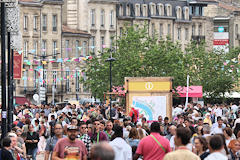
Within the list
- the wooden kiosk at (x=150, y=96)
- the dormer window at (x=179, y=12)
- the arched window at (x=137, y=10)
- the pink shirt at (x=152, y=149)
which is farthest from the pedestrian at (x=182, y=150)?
the dormer window at (x=179, y=12)

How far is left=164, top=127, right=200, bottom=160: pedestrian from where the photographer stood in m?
11.9

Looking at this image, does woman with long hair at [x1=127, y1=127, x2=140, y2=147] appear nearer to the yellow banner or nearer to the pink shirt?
the pink shirt

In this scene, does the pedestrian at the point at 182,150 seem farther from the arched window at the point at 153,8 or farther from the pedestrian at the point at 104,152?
the arched window at the point at 153,8

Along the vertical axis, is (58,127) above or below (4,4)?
below

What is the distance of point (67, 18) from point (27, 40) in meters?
7.74

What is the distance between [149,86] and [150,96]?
71cm

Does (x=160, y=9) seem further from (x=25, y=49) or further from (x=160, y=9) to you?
(x=25, y=49)

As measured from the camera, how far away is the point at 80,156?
14.6 meters

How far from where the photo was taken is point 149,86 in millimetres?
37656

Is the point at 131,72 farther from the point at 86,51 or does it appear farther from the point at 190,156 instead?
the point at 190,156

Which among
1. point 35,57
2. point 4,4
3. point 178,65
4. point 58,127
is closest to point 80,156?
point 58,127

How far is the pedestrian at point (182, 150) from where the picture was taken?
11.9 meters

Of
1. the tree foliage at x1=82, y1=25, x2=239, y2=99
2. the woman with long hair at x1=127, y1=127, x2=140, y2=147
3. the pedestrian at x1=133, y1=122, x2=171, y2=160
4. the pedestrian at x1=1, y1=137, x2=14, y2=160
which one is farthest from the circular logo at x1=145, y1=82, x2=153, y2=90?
the pedestrian at x1=133, y1=122, x2=171, y2=160

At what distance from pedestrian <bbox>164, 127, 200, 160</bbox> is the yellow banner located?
82.7 feet
